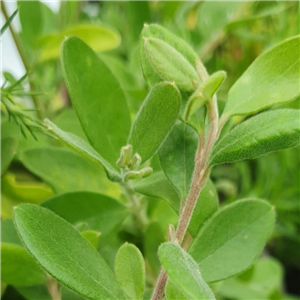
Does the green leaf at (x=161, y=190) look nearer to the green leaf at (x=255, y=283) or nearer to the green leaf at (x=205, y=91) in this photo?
the green leaf at (x=205, y=91)

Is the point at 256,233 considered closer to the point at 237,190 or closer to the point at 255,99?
the point at 255,99

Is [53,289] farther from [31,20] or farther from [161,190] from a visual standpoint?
[31,20]

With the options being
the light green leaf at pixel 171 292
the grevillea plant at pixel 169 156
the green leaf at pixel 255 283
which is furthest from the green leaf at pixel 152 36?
the green leaf at pixel 255 283

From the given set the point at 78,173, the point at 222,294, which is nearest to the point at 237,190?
the point at 222,294

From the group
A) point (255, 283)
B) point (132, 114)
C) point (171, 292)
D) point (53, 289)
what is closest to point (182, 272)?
point (171, 292)

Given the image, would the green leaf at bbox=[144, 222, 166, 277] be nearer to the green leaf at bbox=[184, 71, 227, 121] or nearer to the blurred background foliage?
the blurred background foliage

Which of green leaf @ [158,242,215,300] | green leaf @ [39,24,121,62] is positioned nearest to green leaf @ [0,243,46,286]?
green leaf @ [158,242,215,300]
